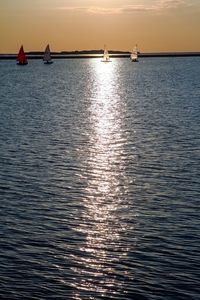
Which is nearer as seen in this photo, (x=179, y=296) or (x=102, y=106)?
(x=179, y=296)

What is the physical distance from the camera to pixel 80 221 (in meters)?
37.2

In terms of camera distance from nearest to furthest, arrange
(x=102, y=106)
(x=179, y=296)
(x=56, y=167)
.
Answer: (x=179, y=296) < (x=56, y=167) < (x=102, y=106)

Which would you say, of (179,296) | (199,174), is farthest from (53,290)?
(199,174)

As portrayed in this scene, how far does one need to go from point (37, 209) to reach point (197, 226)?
9588 millimetres

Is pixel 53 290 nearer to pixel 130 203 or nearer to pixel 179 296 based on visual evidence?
pixel 179 296

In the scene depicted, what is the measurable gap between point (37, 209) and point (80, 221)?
350cm

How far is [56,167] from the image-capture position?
173 ft

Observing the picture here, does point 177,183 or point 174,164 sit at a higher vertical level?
point 174,164

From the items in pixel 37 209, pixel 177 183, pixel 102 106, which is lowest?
pixel 37 209

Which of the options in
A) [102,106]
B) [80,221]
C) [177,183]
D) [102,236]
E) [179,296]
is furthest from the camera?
[102,106]

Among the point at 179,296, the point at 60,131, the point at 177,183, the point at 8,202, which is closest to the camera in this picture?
the point at 179,296

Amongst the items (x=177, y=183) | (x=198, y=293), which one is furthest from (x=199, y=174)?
(x=198, y=293)

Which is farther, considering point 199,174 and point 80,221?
point 199,174

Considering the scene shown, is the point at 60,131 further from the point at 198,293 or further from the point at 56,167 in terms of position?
the point at 198,293
